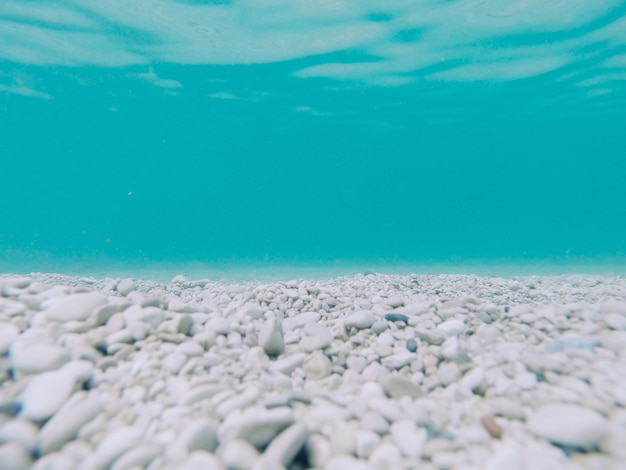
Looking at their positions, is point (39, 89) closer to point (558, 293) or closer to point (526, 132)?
point (558, 293)

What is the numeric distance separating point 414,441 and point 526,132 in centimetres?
4082

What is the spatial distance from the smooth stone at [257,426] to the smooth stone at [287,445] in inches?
1.2

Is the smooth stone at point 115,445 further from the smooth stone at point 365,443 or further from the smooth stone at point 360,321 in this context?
the smooth stone at point 360,321

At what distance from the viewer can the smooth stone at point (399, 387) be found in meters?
2.23

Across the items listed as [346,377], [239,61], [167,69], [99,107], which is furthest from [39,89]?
[346,377]

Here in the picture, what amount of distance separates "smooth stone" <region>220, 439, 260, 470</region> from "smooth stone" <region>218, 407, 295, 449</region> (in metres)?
0.05

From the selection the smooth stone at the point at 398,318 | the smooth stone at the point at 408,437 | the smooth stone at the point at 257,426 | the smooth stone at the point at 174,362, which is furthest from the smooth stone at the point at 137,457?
the smooth stone at the point at 398,318

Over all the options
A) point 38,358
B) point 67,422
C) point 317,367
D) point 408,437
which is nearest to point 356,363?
point 317,367

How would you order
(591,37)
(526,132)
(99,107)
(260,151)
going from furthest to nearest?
(260,151), (526,132), (99,107), (591,37)

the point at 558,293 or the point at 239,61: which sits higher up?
the point at 239,61

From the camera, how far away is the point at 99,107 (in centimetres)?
3216

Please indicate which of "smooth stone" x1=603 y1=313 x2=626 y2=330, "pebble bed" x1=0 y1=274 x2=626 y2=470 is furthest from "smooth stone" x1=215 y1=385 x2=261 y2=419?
"smooth stone" x1=603 y1=313 x2=626 y2=330

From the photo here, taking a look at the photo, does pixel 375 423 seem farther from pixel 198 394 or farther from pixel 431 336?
pixel 431 336

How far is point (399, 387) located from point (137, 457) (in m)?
1.28
